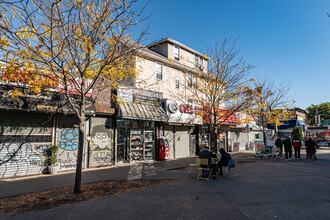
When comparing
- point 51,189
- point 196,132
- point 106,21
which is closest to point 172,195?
point 51,189

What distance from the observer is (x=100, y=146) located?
37.6 ft

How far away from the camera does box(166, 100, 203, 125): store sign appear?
14.5 meters

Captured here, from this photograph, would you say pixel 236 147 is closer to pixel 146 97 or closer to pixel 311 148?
pixel 311 148

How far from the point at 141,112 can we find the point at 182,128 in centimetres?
550

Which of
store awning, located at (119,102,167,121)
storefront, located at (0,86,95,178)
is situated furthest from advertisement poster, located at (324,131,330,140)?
storefront, located at (0,86,95,178)

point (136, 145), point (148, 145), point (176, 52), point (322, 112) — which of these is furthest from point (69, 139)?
point (322, 112)

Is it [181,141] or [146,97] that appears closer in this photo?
[146,97]

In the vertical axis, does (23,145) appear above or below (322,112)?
below

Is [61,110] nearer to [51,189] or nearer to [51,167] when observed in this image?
[51,167]

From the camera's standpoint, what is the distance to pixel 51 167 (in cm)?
942

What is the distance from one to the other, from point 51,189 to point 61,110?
3946 millimetres

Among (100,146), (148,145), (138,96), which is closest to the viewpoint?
(100,146)

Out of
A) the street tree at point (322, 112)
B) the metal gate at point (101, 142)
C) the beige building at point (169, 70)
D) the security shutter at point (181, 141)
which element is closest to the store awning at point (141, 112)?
the metal gate at point (101, 142)

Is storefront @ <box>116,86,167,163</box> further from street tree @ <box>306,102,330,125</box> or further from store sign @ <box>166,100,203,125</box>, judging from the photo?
street tree @ <box>306,102,330,125</box>
